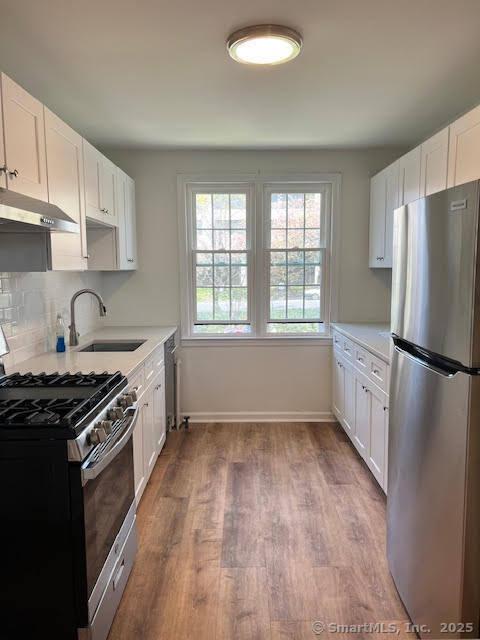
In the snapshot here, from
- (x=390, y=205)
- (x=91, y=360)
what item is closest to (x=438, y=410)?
(x=91, y=360)

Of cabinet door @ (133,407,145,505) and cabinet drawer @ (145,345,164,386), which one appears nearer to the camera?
cabinet door @ (133,407,145,505)

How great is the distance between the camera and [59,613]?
1.49 meters

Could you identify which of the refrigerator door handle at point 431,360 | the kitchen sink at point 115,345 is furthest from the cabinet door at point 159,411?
the refrigerator door handle at point 431,360

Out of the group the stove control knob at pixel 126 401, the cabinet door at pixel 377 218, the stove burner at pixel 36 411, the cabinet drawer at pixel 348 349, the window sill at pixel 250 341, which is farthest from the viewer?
the window sill at pixel 250 341

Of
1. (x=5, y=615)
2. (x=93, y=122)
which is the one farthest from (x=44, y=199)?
(x=5, y=615)

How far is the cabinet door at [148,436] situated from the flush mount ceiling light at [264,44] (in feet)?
6.57

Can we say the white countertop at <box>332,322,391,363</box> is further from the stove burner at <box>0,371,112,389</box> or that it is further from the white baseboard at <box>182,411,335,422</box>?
the stove burner at <box>0,371,112,389</box>

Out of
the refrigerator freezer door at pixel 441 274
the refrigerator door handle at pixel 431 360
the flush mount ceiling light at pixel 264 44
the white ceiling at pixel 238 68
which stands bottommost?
the refrigerator door handle at pixel 431 360

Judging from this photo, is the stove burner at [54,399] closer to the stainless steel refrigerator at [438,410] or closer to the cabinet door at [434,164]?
the stainless steel refrigerator at [438,410]

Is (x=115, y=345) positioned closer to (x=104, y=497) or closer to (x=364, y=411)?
(x=104, y=497)

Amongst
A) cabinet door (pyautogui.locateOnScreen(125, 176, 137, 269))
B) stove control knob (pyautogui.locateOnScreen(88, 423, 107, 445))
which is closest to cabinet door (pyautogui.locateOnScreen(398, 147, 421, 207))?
cabinet door (pyautogui.locateOnScreen(125, 176, 137, 269))

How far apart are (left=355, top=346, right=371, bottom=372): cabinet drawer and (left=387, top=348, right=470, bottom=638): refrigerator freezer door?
3.43 ft

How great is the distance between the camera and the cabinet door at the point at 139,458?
8.16ft

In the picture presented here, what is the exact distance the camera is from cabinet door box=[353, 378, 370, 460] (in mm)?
3002
